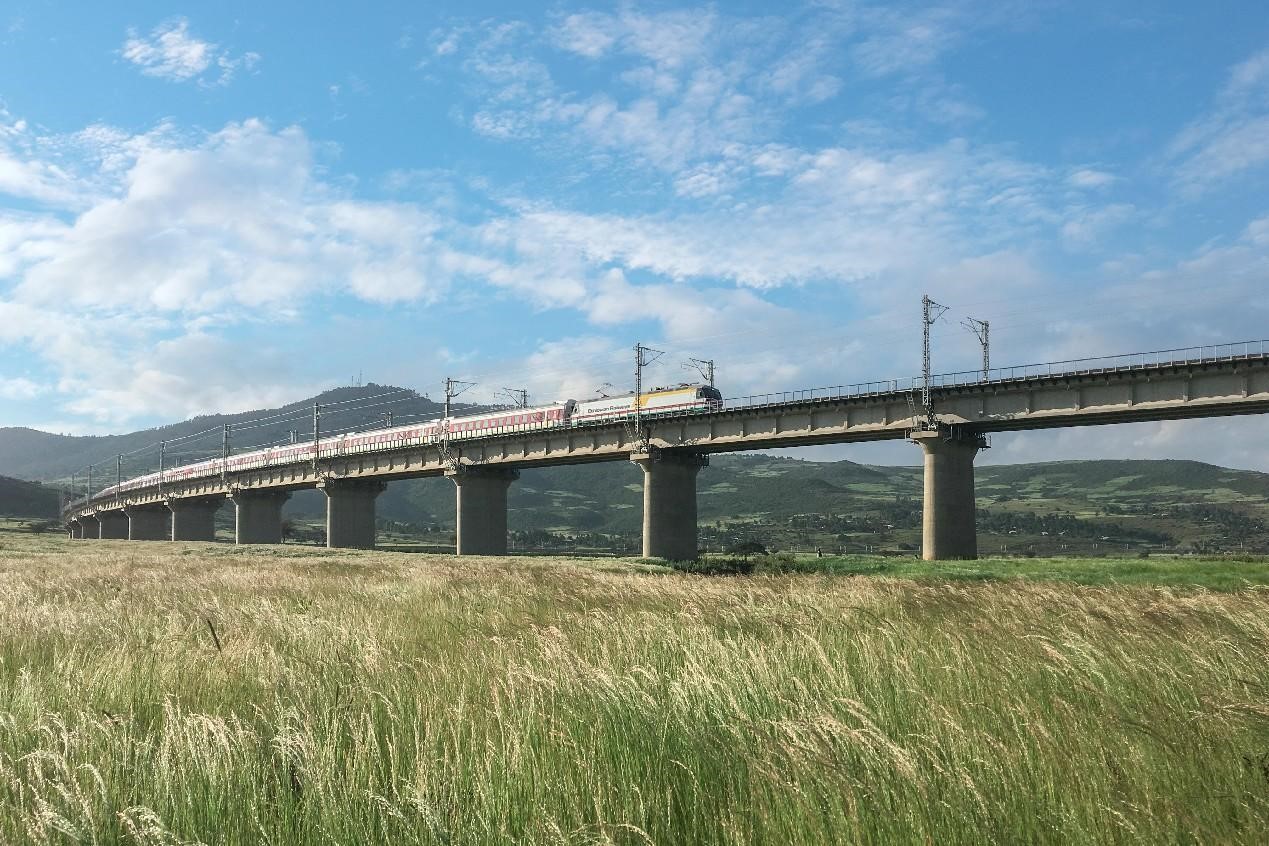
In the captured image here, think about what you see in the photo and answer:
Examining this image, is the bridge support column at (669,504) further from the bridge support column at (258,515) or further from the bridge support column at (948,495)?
the bridge support column at (258,515)

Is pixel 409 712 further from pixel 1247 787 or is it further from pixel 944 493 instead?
pixel 944 493

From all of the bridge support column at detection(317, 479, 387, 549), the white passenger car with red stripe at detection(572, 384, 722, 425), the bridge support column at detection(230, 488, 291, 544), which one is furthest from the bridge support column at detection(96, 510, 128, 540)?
the white passenger car with red stripe at detection(572, 384, 722, 425)

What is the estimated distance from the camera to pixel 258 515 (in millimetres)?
108188

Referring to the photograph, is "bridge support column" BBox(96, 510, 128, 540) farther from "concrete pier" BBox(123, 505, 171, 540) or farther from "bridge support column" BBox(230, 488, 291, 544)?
"bridge support column" BBox(230, 488, 291, 544)

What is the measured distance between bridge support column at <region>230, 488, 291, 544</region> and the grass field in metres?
106

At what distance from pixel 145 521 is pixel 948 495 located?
128 metres

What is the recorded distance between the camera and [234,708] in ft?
18.6

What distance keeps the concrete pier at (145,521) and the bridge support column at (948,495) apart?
395 ft

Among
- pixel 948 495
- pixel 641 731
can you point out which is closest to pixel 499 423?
pixel 948 495

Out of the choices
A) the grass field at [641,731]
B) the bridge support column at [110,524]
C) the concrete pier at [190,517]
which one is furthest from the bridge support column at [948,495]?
the bridge support column at [110,524]

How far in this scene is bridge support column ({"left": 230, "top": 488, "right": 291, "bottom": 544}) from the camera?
106500 mm

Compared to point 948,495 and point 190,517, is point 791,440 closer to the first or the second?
point 948,495

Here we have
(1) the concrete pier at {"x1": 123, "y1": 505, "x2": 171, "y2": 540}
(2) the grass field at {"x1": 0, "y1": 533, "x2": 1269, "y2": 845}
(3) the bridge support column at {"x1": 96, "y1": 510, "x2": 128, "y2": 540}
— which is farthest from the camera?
(3) the bridge support column at {"x1": 96, "y1": 510, "x2": 128, "y2": 540}

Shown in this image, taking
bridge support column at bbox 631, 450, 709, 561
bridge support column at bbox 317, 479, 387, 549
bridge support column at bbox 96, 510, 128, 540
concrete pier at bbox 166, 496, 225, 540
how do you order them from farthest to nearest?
bridge support column at bbox 96, 510, 128, 540 < concrete pier at bbox 166, 496, 225, 540 < bridge support column at bbox 317, 479, 387, 549 < bridge support column at bbox 631, 450, 709, 561
